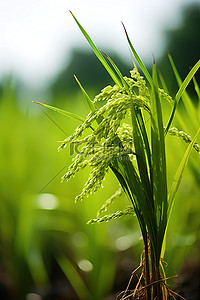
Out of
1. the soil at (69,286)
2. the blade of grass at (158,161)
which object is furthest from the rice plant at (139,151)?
the soil at (69,286)

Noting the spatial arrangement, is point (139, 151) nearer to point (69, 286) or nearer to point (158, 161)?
point (158, 161)

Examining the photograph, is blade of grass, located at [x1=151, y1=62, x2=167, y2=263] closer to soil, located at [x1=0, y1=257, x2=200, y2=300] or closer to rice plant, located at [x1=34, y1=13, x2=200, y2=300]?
rice plant, located at [x1=34, y1=13, x2=200, y2=300]

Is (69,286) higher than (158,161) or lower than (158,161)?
lower

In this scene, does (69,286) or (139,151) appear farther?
(69,286)

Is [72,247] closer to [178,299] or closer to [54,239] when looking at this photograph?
[54,239]

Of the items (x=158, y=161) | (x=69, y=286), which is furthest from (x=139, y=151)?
(x=69, y=286)

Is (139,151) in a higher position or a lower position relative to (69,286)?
higher

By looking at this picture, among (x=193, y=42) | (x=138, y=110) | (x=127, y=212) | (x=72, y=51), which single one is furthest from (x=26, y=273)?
(x=72, y=51)

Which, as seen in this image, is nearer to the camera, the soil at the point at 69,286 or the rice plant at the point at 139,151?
the rice plant at the point at 139,151

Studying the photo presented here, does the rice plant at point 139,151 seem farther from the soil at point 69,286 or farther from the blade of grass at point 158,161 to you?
the soil at point 69,286

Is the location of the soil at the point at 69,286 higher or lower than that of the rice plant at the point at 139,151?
lower

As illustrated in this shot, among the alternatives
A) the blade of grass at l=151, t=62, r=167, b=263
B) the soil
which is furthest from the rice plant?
the soil
